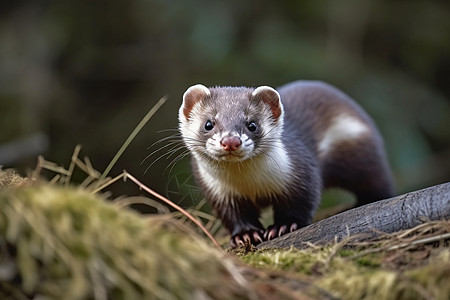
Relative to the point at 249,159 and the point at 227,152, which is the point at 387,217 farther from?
the point at 249,159

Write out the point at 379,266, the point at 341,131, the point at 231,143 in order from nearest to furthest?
the point at 379,266
the point at 231,143
the point at 341,131

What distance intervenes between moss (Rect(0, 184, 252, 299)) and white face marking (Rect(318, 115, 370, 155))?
3.51 m

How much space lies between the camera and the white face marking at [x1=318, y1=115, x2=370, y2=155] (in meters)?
5.79

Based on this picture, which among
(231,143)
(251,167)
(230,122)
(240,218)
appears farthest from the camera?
(240,218)

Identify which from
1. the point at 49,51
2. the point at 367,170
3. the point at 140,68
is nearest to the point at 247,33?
the point at 140,68

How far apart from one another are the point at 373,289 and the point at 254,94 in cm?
243

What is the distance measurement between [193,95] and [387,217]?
196 centimetres

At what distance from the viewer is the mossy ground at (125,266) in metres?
2.23

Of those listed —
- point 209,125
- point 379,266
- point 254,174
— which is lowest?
point 254,174

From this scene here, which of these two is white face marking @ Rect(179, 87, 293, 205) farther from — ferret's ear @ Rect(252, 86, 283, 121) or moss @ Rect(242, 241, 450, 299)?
moss @ Rect(242, 241, 450, 299)

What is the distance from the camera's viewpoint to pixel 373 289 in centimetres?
249

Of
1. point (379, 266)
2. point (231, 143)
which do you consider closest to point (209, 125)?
point (231, 143)

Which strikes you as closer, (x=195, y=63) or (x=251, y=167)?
(x=251, y=167)

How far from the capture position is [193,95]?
15.9 feet
